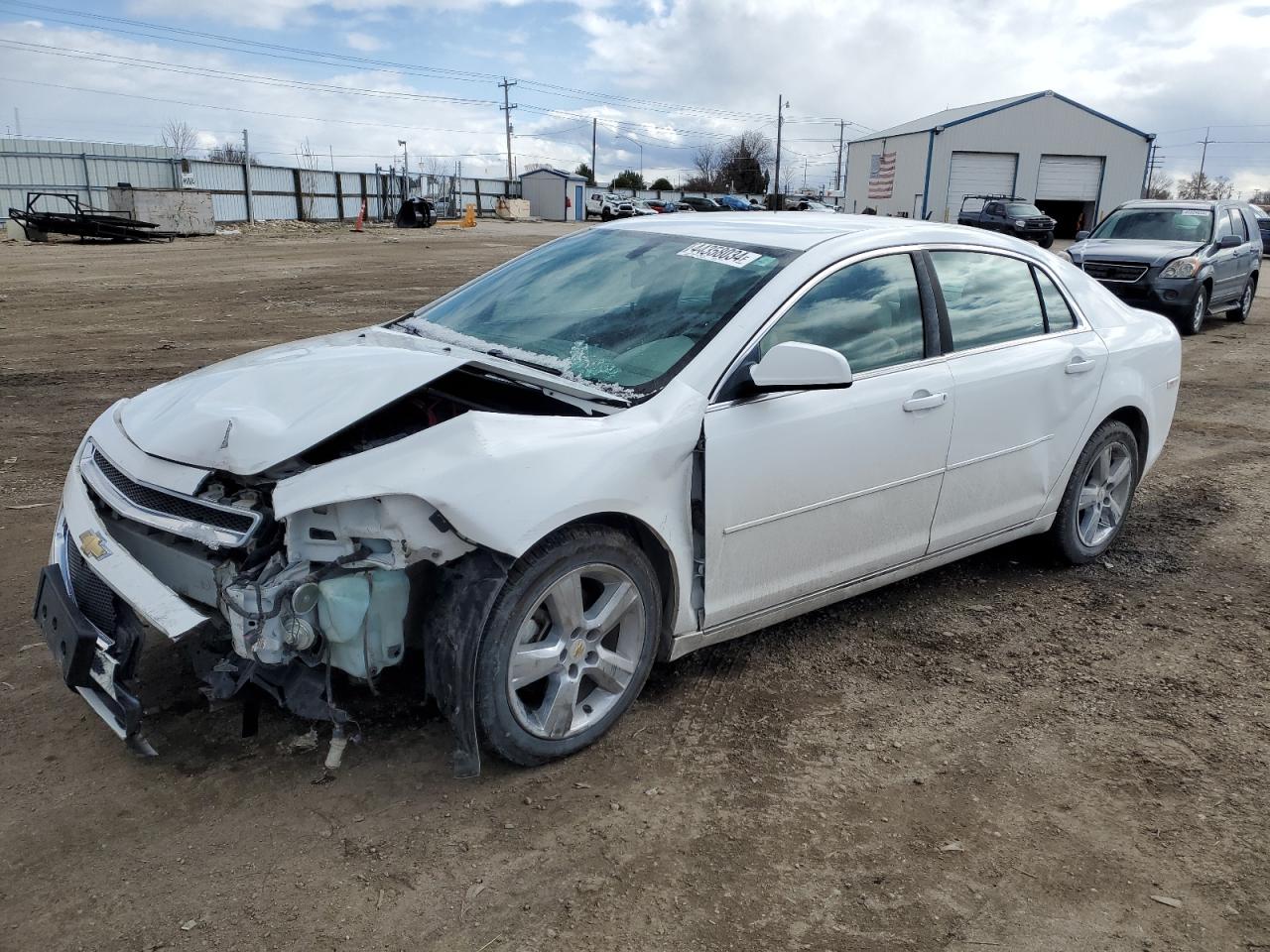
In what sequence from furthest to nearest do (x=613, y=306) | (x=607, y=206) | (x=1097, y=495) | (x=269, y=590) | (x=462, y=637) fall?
(x=607, y=206)
(x=1097, y=495)
(x=613, y=306)
(x=462, y=637)
(x=269, y=590)

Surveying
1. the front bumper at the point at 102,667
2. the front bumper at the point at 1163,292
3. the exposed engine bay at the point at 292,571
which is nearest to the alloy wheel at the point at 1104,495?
the exposed engine bay at the point at 292,571

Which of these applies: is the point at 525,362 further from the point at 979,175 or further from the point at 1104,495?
the point at 979,175

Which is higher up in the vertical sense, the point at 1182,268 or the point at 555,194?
the point at 555,194

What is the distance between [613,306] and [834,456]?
100 centimetres

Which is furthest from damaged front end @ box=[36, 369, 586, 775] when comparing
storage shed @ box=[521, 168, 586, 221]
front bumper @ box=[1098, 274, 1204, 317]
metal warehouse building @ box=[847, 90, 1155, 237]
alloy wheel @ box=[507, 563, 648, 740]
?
storage shed @ box=[521, 168, 586, 221]

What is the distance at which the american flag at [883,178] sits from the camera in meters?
49.8

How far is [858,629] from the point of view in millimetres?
4258

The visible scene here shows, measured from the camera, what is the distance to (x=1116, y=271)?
1370cm

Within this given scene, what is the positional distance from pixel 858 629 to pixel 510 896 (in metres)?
2.13

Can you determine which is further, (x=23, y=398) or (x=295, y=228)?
(x=295, y=228)

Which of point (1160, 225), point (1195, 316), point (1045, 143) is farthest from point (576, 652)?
point (1045, 143)

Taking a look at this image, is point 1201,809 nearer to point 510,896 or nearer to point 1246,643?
point 1246,643

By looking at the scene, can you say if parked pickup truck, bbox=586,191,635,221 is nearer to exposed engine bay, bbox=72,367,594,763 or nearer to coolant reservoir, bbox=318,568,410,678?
exposed engine bay, bbox=72,367,594,763

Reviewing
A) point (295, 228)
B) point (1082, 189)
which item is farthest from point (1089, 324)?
point (1082, 189)
